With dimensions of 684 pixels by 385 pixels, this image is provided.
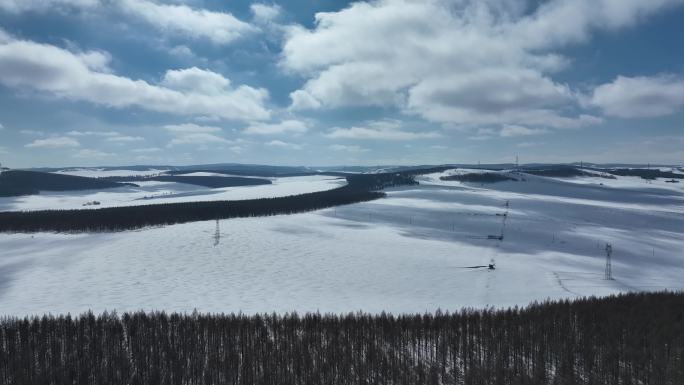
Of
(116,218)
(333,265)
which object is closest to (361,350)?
(333,265)

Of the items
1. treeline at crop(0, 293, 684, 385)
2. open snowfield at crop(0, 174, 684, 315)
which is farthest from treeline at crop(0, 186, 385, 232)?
treeline at crop(0, 293, 684, 385)

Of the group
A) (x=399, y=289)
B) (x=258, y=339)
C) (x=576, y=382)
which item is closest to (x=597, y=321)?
(x=576, y=382)

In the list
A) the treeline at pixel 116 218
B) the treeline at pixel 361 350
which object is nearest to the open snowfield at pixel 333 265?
the treeline at pixel 361 350

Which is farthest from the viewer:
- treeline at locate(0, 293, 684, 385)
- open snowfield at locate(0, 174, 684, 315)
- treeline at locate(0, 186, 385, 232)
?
treeline at locate(0, 186, 385, 232)

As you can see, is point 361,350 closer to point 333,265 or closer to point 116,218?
point 333,265

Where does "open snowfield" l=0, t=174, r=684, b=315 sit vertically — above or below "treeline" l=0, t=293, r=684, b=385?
below

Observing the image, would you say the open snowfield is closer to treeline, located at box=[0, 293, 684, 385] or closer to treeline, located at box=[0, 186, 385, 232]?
treeline, located at box=[0, 293, 684, 385]

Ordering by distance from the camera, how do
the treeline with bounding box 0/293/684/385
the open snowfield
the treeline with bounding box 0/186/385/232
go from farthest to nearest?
the treeline with bounding box 0/186/385/232 < the open snowfield < the treeline with bounding box 0/293/684/385
